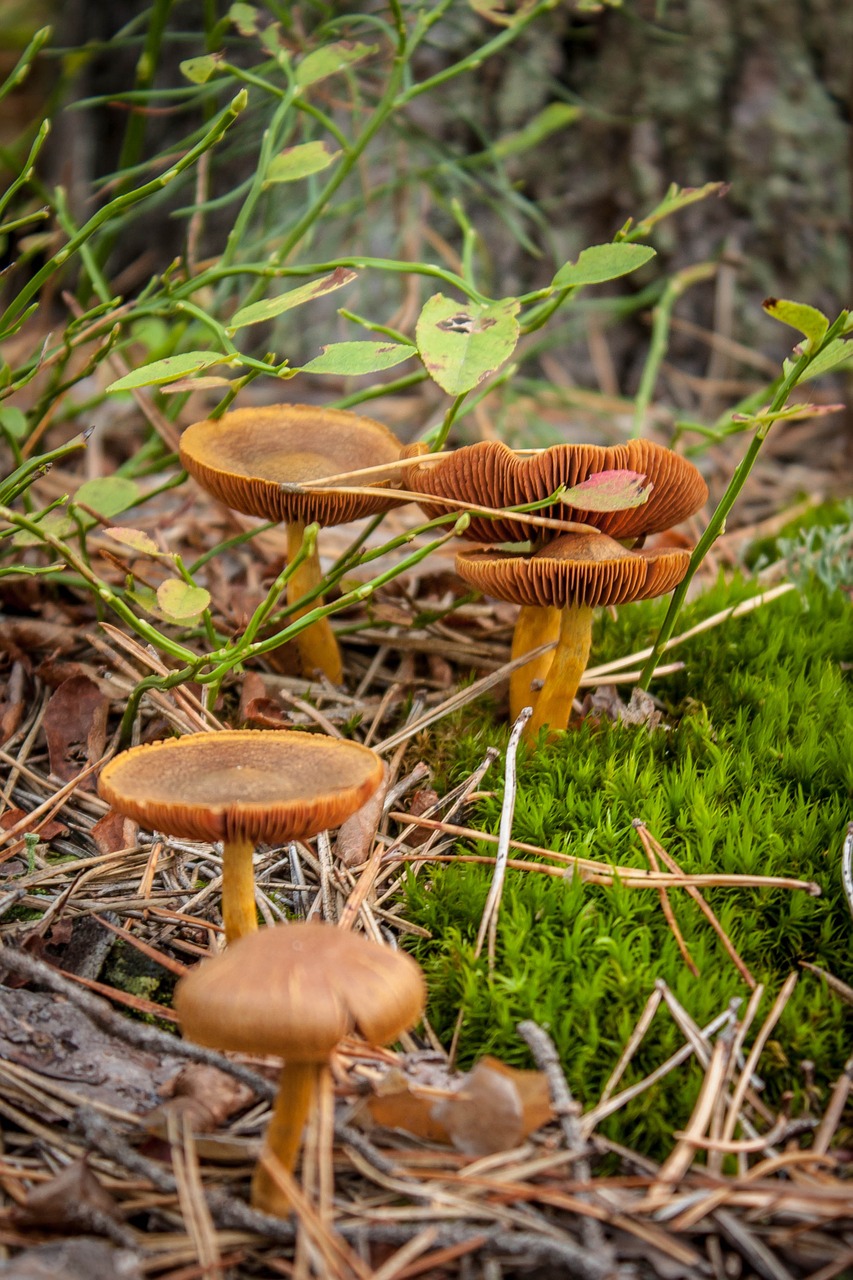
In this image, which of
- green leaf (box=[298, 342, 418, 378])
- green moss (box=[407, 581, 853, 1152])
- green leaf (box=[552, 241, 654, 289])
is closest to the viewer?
green moss (box=[407, 581, 853, 1152])

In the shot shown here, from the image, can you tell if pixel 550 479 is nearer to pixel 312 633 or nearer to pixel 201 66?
pixel 312 633

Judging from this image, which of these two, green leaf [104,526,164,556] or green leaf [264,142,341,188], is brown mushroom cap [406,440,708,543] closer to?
green leaf [104,526,164,556]

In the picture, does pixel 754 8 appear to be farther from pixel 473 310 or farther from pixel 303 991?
pixel 303 991

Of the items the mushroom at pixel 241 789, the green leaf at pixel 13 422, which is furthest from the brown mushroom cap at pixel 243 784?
the green leaf at pixel 13 422

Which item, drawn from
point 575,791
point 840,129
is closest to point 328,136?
point 840,129

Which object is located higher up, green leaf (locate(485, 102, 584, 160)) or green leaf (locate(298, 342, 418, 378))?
green leaf (locate(485, 102, 584, 160))

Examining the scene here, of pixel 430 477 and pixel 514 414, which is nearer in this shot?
pixel 430 477

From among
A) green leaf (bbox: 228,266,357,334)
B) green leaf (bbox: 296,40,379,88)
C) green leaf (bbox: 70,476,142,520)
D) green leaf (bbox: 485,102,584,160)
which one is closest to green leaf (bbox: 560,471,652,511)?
green leaf (bbox: 228,266,357,334)
